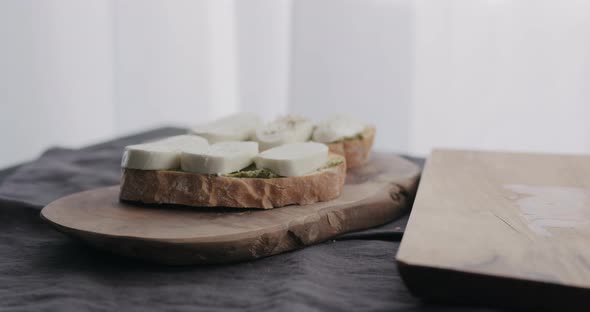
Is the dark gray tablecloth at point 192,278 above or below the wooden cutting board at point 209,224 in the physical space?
below

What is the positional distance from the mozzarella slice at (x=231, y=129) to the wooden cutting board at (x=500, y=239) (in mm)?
516

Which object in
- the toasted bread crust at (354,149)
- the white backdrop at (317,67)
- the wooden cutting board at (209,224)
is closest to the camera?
the wooden cutting board at (209,224)

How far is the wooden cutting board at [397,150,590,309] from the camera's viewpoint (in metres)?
0.95

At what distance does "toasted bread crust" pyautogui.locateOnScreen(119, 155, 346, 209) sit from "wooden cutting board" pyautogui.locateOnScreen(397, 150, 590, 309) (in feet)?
0.84

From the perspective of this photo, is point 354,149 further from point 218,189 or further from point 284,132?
point 218,189

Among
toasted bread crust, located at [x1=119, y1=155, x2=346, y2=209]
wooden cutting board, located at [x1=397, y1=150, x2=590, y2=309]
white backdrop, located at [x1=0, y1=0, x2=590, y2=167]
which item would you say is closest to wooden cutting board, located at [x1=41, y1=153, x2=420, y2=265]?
toasted bread crust, located at [x1=119, y1=155, x2=346, y2=209]

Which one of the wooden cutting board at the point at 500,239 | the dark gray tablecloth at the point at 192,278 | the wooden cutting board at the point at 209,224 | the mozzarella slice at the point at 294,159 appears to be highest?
the mozzarella slice at the point at 294,159

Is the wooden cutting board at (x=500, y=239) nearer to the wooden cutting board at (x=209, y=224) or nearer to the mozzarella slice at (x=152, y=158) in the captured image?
the wooden cutting board at (x=209, y=224)

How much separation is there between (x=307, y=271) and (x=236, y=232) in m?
0.16

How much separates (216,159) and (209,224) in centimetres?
17

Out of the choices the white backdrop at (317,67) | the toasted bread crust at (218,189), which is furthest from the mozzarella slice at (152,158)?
the white backdrop at (317,67)

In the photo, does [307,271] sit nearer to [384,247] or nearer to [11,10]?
[384,247]

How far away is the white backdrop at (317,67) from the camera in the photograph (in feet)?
14.3

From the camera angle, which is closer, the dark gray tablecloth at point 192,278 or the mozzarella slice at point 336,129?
the dark gray tablecloth at point 192,278
